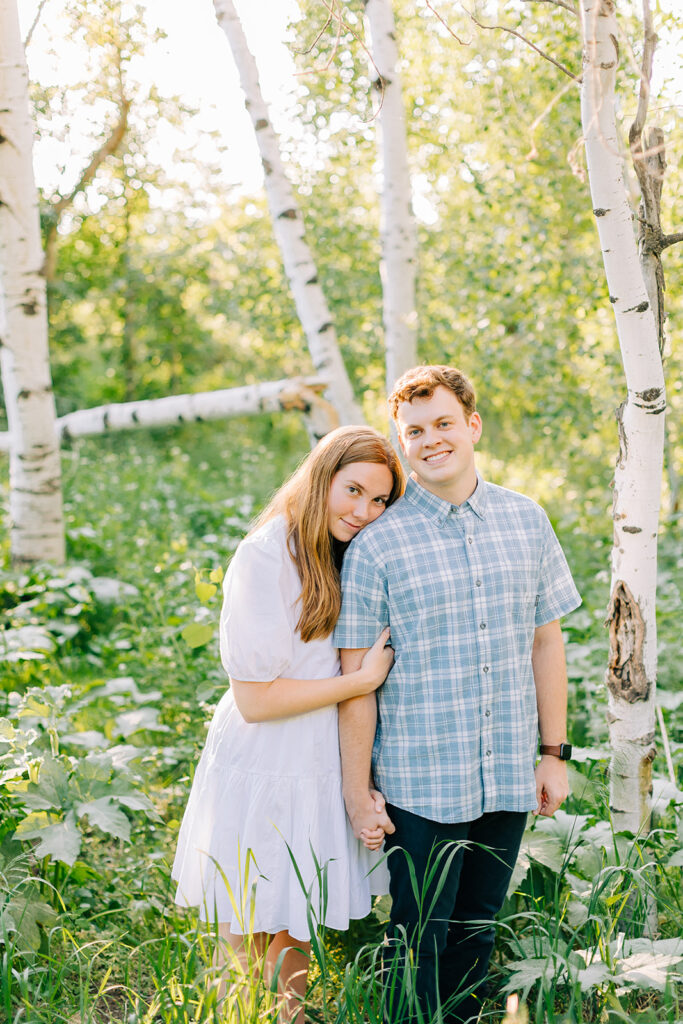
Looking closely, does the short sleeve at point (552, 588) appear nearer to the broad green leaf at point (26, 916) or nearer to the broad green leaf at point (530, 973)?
the broad green leaf at point (530, 973)

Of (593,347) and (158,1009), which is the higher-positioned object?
(593,347)

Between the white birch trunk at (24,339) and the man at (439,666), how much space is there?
378cm

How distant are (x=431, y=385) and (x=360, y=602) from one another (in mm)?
598

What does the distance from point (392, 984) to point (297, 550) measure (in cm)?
108

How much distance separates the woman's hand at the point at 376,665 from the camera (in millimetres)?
2123

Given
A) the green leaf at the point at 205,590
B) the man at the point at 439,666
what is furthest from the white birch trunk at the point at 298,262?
the man at the point at 439,666

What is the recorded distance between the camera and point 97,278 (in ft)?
50.7

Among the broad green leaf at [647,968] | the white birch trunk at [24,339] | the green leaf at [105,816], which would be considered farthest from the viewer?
the white birch trunk at [24,339]

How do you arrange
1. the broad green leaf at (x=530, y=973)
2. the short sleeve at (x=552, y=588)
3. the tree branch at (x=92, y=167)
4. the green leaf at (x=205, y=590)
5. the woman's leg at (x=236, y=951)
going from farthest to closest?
the tree branch at (x=92, y=167)
the green leaf at (x=205, y=590)
the short sleeve at (x=552, y=588)
the woman's leg at (x=236, y=951)
the broad green leaf at (x=530, y=973)

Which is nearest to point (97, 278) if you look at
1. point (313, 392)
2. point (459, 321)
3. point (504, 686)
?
point (459, 321)

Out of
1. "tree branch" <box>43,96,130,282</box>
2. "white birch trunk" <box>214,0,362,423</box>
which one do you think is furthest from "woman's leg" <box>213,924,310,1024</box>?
"tree branch" <box>43,96,130,282</box>

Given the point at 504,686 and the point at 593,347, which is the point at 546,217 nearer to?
the point at 593,347

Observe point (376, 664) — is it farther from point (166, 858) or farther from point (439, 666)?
point (166, 858)

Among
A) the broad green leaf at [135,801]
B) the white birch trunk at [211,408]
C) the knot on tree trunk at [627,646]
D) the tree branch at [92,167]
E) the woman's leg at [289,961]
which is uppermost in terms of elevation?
the tree branch at [92,167]
